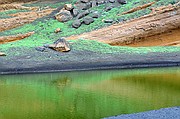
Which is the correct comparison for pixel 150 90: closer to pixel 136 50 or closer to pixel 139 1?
pixel 136 50

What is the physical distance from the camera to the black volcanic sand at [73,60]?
25448 mm

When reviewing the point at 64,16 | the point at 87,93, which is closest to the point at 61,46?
the point at 64,16

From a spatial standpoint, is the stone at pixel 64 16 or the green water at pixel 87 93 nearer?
the green water at pixel 87 93

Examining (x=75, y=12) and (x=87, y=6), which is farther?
(x=87, y=6)

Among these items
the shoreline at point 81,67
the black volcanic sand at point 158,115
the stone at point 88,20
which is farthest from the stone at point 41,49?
the black volcanic sand at point 158,115

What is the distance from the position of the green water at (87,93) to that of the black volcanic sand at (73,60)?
1.20 metres

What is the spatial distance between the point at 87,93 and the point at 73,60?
859cm

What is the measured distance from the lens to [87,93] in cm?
1820

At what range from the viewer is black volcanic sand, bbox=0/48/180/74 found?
25.4 meters

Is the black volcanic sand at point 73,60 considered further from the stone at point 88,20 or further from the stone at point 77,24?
the stone at point 77,24

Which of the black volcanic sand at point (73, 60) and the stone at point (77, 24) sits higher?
the stone at point (77, 24)

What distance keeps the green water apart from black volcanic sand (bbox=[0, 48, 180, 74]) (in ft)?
3.95

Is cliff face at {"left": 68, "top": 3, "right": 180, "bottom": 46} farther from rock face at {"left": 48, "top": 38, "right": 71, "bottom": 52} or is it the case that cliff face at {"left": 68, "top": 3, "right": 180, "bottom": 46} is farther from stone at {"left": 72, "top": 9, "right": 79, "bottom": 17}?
stone at {"left": 72, "top": 9, "right": 79, "bottom": 17}

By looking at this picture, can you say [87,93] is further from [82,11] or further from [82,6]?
[82,6]
